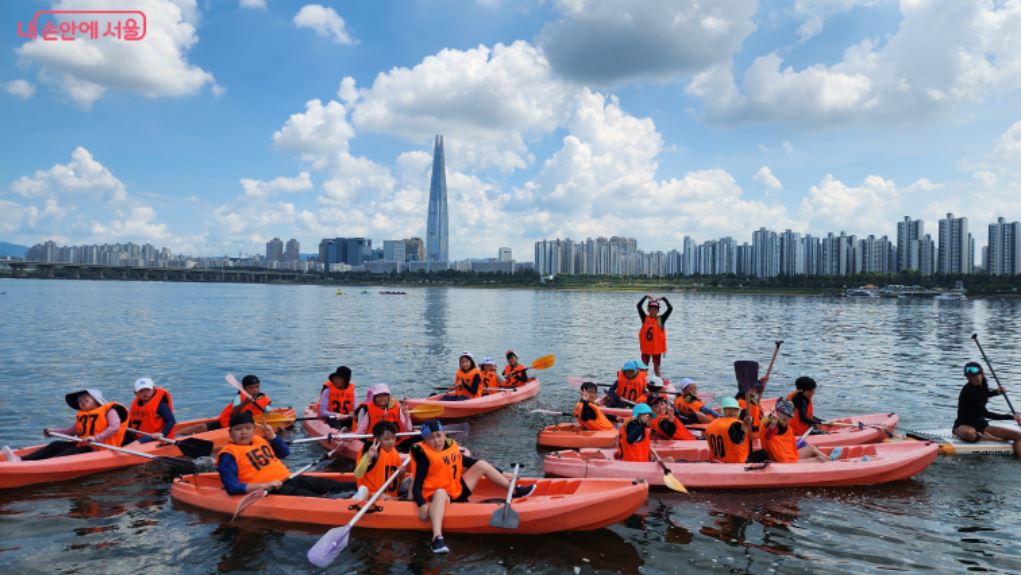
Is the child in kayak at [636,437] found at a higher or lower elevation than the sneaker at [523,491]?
higher

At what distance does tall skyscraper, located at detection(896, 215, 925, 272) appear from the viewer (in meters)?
155

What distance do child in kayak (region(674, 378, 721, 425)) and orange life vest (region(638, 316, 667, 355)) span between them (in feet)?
12.2

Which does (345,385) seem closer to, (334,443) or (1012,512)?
(334,443)

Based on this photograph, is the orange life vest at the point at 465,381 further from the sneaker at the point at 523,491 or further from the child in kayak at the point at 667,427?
the sneaker at the point at 523,491

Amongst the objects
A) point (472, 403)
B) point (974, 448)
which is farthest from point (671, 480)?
point (472, 403)

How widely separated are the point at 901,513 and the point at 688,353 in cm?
2374

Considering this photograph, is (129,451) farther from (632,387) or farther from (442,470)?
(632,387)

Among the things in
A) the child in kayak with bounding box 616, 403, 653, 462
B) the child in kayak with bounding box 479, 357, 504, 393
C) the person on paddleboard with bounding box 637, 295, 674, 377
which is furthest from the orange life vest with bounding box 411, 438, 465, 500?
the person on paddleboard with bounding box 637, 295, 674, 377

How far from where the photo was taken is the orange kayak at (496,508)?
8297 millimetres

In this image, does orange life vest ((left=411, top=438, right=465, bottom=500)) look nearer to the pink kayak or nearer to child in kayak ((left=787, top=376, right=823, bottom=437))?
the pink kayak

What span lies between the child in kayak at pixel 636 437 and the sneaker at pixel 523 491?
225 centimetres

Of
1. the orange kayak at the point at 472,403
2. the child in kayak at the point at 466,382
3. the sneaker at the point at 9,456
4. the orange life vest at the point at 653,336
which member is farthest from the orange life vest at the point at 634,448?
the sneaker at the point at 9,456

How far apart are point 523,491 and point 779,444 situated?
15.6 ft

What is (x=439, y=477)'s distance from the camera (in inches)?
332
